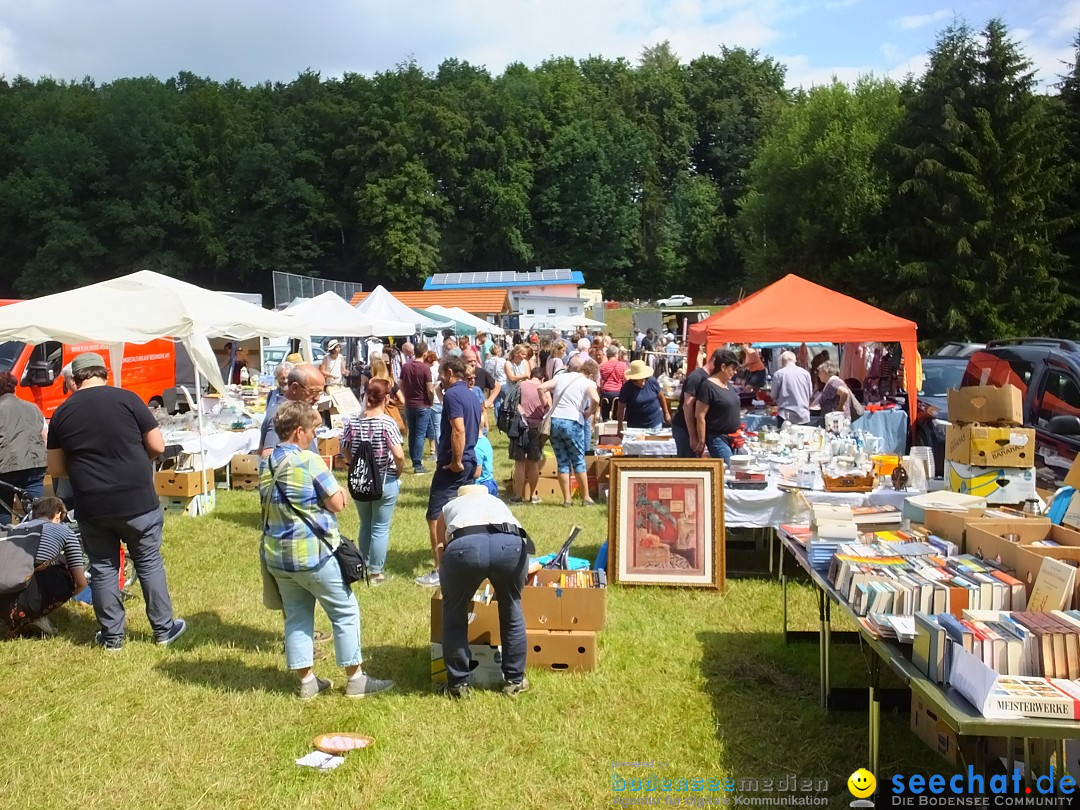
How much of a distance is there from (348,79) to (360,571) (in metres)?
59.5

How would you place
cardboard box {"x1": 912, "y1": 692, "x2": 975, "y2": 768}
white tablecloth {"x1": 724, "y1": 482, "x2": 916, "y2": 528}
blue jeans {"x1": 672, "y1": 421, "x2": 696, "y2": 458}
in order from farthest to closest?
blue jeans {"x1": 672, "y1": 421, "x2": 696, "y2": 458}, white tablecloth {"x1": 724, "y1": 482, "x2": 916, "y2": 528}, cardboard box {"x1": 912, "y1": 692, "x2": 975, "y2": 768}

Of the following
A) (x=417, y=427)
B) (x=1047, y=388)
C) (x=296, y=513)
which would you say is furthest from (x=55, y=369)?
(x=1047, y=388)

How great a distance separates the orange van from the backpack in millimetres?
6296

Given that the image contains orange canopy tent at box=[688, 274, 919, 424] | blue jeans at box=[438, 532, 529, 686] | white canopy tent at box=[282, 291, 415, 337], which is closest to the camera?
blue jeans at box=[438, 532, 529, 686]

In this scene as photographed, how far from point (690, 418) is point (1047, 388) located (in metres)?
3.78

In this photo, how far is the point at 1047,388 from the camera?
8234mm

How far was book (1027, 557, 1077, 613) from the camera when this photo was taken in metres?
2.94

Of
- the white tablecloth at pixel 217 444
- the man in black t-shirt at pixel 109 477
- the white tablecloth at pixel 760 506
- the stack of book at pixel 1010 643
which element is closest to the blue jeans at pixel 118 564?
the man in black t-shirt at pixel 109 477

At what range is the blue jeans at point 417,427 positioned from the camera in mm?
10438

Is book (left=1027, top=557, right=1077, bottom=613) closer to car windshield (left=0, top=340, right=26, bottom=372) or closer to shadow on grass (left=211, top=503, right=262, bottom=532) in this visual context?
shadow on grass (left=211, top=503, right=262, bottom=532)

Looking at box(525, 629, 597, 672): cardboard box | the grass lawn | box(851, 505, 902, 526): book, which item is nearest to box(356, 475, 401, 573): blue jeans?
the grass lawn

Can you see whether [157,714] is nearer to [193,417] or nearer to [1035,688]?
[1035,688]

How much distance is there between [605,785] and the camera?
3549mm

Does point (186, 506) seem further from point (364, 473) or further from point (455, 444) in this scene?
point (455, 444)
